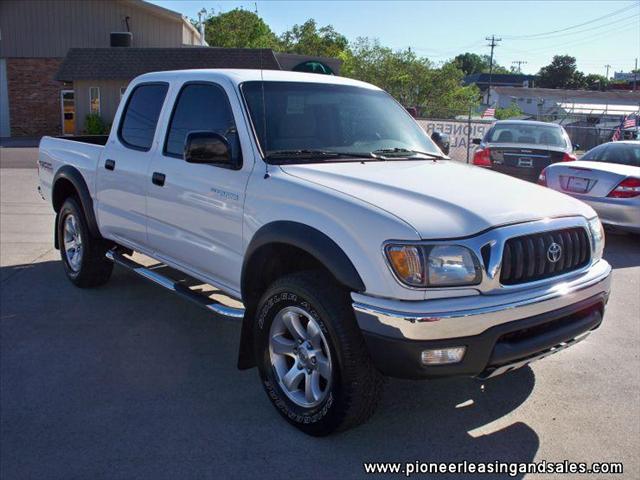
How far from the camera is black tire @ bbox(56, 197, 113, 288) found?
A: 6.13m

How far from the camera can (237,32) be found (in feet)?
166

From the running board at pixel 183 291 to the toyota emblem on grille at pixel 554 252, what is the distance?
1.88 metres

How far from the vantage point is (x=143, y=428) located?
3.67 meters

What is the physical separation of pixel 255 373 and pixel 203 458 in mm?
1126

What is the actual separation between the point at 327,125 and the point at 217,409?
6.75 feet

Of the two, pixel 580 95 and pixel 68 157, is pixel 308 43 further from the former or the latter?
pixel 68 157

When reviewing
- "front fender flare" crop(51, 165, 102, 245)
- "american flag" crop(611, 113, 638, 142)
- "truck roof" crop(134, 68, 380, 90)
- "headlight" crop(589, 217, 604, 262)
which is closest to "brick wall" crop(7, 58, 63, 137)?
"american flag" crop(611, 113, 638, 142)

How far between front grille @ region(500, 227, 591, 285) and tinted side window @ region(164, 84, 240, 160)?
75.9 inches

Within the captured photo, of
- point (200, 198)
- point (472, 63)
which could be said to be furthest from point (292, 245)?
point (472, 63)

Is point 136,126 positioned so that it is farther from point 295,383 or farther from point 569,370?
point 569,370

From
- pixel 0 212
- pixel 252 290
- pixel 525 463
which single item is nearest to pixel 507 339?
pixel 525 463

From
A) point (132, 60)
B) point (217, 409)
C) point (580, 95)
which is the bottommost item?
point (217, 409)

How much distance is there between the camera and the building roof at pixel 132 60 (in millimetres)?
28766

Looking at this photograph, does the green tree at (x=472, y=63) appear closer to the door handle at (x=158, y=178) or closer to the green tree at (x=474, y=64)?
the green tree at (x=474, y=64)
